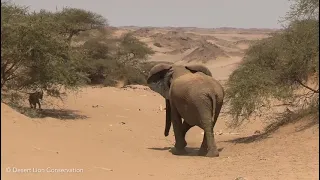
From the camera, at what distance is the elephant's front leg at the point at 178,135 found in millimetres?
10951

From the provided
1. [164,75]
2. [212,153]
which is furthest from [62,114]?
[212,153]

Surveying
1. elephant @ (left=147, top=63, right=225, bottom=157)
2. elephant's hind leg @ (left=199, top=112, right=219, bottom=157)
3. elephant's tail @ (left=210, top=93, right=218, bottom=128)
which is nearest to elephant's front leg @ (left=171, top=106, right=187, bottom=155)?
elephant @ (left=147, top=63, right=225, bottom=157)

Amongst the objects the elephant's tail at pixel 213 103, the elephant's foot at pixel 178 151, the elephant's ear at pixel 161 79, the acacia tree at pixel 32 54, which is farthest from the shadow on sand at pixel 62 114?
the elephant's tail at pixel 213 103

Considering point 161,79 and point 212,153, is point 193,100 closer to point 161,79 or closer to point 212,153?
point 212,153

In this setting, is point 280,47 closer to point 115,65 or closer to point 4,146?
point 4,146

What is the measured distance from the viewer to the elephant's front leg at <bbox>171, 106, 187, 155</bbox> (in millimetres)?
10951

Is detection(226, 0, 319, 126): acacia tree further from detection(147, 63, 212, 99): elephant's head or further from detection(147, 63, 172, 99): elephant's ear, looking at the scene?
detection(147, 63, 172, 99): elephant's ear

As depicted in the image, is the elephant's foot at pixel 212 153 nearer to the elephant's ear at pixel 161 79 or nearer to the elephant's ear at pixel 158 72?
the elephant's ear at pixel 161 79

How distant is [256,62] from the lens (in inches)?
550

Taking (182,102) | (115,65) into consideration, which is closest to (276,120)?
(182,102)

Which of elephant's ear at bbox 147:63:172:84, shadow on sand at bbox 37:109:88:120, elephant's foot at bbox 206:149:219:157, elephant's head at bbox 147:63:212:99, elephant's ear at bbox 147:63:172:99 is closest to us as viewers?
elephant's foot at bbox 206:149:219:157

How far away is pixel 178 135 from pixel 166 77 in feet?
4.87

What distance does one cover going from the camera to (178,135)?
11125 millimetres

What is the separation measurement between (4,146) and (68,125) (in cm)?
639
